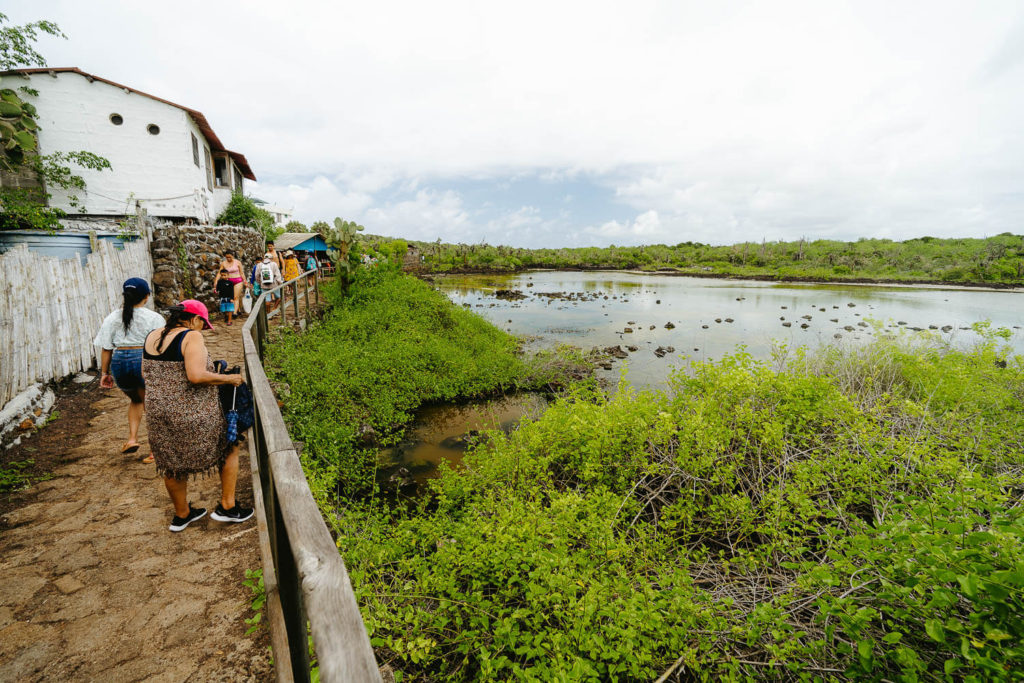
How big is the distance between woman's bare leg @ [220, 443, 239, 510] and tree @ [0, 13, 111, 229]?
15790 mm

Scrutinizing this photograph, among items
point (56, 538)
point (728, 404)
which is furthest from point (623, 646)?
point (56, 538)

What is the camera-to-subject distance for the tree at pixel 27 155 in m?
14.3

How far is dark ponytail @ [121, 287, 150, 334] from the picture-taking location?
4438mm

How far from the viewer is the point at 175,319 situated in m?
3.52

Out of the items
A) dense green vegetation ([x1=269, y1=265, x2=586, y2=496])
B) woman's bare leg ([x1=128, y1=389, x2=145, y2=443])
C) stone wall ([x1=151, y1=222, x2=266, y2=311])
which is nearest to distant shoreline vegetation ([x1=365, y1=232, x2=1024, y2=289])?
dense green vegetation ([x1=269, y1=265, x2=586, y2=496])

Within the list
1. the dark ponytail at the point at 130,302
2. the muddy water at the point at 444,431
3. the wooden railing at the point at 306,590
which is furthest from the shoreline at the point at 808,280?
the wooden railing at the point at 306,590

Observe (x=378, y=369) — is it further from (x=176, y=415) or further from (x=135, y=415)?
(x=176, y=415)

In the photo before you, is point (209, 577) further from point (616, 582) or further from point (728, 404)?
point (728, 404)

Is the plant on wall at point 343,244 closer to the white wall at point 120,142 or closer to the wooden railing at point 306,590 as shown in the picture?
the white wall at point 120,142

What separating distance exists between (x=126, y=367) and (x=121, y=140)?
18008mm

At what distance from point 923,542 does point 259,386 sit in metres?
4.36

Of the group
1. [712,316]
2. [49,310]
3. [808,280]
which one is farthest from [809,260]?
[49,310]

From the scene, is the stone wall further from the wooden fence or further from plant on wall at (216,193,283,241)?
plant on wall at (216,193,283,241)

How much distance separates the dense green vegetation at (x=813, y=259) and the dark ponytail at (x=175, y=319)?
157 ft
